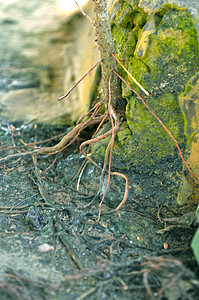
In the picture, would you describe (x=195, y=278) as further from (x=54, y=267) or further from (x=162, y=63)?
(x=162, y=63)

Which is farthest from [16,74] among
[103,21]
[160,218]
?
[160,218]

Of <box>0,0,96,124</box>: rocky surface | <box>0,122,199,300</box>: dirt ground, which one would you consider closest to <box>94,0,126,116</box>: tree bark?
<box>0,122,199,300</box>: dirt ground

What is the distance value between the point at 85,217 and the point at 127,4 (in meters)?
1.08

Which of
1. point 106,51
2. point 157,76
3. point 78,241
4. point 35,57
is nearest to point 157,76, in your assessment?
point 157,76

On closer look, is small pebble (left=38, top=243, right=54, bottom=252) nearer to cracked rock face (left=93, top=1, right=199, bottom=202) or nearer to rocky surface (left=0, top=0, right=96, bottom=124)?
cracked rock face (left=93, top=1, right=199, bottom=202)

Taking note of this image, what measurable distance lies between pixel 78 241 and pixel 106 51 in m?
0.90

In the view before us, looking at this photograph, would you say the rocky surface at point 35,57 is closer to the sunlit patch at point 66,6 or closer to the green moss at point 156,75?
the sunlit patch at point 66,6

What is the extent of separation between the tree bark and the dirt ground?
0.41 metres

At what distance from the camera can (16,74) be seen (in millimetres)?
2373

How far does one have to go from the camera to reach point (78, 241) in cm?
123

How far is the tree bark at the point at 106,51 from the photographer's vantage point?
1336mm

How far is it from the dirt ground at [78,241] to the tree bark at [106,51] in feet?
1.36

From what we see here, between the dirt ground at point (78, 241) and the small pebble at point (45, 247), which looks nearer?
the dirt ground at point (78, 241)

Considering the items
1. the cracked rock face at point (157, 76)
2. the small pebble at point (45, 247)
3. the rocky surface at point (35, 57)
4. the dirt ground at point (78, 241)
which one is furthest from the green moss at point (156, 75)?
the rocky surface at point (35, 57)
